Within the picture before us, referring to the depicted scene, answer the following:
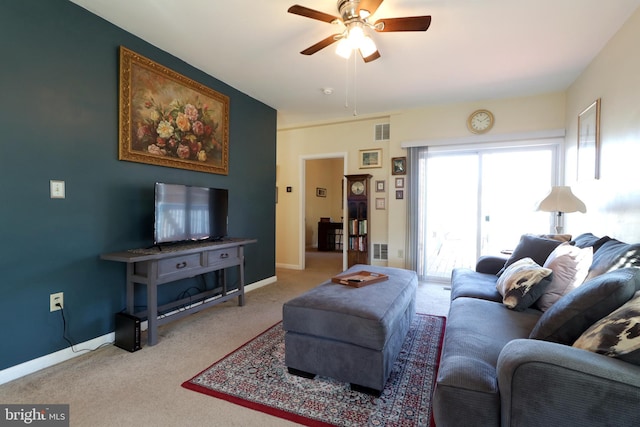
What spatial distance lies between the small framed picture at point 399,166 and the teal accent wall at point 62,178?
119 inches

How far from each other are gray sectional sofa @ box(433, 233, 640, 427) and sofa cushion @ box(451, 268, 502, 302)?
68 centimetres

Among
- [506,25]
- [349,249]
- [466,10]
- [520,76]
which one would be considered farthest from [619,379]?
[349,249]

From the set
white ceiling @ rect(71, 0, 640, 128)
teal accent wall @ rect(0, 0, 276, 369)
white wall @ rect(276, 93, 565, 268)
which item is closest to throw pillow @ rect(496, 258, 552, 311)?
white ceiling @ rect(71, 0, 640, 128)

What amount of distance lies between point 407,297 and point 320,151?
138 inches

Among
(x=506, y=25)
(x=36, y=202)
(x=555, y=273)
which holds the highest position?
(x=506, y=25)

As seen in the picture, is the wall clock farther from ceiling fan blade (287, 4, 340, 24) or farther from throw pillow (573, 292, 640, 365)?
throw pillow (573, 292, 640, 365)

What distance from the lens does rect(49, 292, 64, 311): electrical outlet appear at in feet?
6.88

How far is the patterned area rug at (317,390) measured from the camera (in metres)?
1.57

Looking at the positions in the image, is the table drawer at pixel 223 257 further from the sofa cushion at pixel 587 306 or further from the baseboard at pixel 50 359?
the sofa cushion at pixel 587 306

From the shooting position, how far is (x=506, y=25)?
237 cm

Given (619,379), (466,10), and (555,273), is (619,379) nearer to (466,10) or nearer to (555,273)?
(555,273)

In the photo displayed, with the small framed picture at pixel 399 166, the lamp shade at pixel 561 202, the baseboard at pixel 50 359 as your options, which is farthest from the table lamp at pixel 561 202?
the baseboard at pixel 50 359

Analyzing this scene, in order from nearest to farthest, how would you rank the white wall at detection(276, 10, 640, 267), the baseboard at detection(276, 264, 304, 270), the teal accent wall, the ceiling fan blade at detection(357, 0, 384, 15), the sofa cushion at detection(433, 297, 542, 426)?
the sofa cushion at detection(433, 297, 542, 426) < the ceiling fan blade at detection(357, 0, 384, 15) < the teal accent wall < the white wall at detection(276, 10, 640, 267) < the baseboard at detection(276, 264, 304, 270)

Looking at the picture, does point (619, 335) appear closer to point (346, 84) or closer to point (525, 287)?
point (525, 287)
